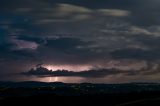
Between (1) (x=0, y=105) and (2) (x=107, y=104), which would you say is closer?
(1) (x=0, y=105)

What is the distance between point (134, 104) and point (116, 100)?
52.9 meters

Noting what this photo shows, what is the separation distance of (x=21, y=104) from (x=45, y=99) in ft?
40.3

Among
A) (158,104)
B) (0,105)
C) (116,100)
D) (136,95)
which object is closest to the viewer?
(158,104)

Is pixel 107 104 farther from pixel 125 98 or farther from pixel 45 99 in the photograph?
pixel 45 99

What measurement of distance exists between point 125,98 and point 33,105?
54110 mm

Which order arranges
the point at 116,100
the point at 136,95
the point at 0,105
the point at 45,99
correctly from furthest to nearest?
the point at 136,95, the point at 116,100, the point at 45,99, the point at 0,105

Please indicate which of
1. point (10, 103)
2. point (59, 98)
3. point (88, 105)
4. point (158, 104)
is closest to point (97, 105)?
point (88, 105)

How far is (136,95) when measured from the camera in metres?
196

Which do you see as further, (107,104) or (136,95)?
(136,95)

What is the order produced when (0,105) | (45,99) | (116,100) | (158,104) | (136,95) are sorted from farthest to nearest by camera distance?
(136,95), (116,100), (45,99), (0,105), (158,104)

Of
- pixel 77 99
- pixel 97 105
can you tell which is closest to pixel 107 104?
pixel 97 105

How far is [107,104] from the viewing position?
170 m

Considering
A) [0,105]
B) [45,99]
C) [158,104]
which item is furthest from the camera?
[45,99]

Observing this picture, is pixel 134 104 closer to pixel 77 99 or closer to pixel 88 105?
pixel 88 105
